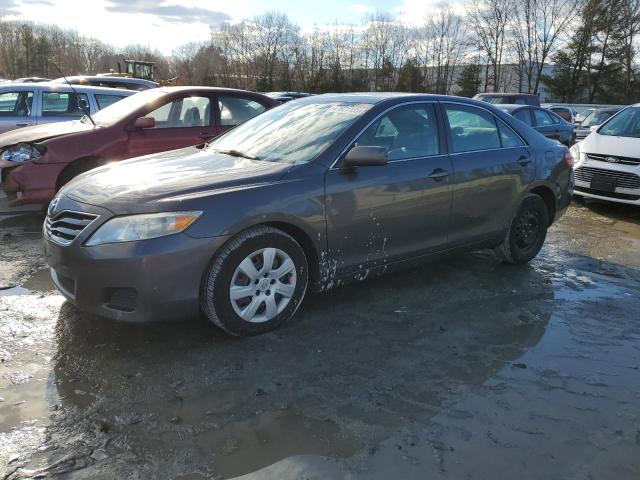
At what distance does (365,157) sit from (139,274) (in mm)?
1651

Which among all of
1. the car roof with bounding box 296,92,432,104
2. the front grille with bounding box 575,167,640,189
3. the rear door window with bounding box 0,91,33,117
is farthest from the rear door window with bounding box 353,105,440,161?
the rear door window with bounding box 0,91,33,117

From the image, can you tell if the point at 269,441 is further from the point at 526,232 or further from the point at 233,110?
the point at 233,110

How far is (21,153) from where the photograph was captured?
6.08 meters

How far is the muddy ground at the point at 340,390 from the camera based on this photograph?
2486 millimetres

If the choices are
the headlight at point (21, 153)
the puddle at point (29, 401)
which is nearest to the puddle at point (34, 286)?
the puddle at point (29, 401)

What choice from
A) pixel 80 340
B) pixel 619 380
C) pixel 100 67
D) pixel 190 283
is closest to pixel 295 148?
pixel 190 283

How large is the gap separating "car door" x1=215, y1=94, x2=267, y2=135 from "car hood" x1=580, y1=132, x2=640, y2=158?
4998 mm

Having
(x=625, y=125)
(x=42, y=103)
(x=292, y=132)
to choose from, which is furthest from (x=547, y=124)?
(x=292, y=132)

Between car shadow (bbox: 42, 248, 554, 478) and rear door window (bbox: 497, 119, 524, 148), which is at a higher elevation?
rear door window (bbox: 497, 119, 524, 148)

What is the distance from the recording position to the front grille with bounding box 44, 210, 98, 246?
336cm

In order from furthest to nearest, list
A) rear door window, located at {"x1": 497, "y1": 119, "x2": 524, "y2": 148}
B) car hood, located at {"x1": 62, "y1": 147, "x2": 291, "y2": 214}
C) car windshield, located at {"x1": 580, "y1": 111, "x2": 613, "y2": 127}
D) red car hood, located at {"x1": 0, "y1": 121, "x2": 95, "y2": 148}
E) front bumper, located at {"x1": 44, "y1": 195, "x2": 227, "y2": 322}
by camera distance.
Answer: car windshield, located at {"x1": 580, "y1": 111, "x2": 613, "y2": 127}, red car hood, located at {"x1": 0, "y1": 121, "x2": 95, "y2": 148}, rear door window, located at {"x1": 497, "y1": 119, "x2": 524, "y2": 148}, car hood, located at {"x1": 62, "y1": 147, "x2": 291, "y2": 214}, front bumper, located at {"x1": 44, "y1": 195, "x2": 227, "y2": 322}

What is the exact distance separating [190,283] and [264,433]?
103 cm

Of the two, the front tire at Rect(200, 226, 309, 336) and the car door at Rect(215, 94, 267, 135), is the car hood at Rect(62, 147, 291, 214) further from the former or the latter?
the car door at Rect(215, 94, 267, 135)

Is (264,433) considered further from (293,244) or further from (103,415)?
(293,244)
